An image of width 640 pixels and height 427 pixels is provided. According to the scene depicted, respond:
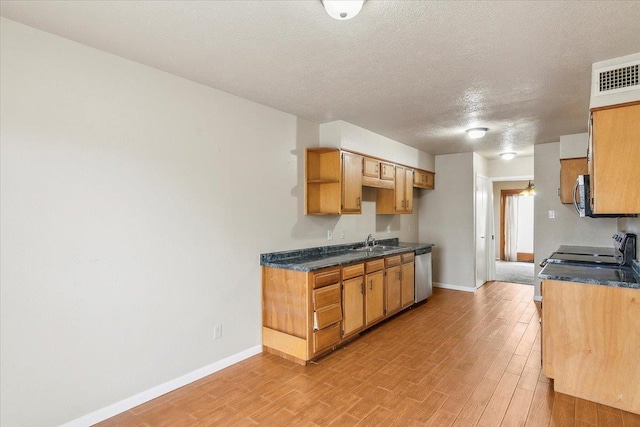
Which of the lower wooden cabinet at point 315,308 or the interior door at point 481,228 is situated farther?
the interior door at point 481,228

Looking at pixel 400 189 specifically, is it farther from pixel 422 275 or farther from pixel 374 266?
pixel 374 266

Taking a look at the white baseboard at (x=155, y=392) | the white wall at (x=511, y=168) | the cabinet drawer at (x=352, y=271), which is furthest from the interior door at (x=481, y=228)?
the white baseboard at (x=155, y=392)

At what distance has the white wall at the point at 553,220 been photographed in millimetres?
5047

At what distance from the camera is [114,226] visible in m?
2.48

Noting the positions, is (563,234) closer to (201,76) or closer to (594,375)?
(594,375)

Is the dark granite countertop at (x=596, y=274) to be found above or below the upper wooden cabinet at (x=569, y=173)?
below

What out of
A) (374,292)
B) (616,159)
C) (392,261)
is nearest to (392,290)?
(392,261)

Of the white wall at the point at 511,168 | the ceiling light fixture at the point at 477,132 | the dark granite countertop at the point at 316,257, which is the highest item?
the ceiling light fixture at the point at 477,132

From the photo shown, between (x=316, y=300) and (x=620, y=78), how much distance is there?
9.88 feet

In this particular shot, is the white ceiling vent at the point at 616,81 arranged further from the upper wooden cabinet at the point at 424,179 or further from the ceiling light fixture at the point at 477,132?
the upper wooden cabinet at the point at 424,179

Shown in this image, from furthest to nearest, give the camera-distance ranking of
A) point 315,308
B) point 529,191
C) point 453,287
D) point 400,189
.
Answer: point 529,191 → point 453,287 → point 400,189 → point 315,308

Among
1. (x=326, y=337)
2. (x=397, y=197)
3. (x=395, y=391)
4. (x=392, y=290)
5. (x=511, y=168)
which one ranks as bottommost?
(x=395, y=391)

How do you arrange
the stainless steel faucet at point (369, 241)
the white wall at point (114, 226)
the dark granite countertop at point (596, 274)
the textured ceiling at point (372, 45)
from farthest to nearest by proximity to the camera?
the stainless steel faucet at point (369, 241)
the dark granite countertop at point (596, 274)
the white wall at point (114, 226)
the textured ceiling at point (372, 45)

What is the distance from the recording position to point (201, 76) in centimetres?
286
